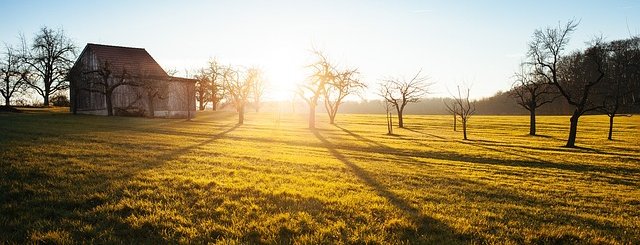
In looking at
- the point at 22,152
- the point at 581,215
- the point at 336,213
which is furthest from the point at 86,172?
the point at 581,215

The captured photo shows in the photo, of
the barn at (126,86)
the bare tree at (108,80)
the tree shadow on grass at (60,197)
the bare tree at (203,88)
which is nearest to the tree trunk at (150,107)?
the barn at (126,86)

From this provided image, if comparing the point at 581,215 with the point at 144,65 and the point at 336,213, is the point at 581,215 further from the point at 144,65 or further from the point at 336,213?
the point at 144,65

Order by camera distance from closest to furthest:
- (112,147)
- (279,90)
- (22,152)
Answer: (22,152), (112,147), (279,90)

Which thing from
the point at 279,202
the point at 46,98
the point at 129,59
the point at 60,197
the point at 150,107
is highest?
the point at 129,59

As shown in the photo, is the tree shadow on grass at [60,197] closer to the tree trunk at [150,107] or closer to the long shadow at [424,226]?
the long shadow at [424,226]

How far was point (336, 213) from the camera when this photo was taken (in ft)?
24.6

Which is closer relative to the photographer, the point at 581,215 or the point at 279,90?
the point at 581,215

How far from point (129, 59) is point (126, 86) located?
5.36 meters

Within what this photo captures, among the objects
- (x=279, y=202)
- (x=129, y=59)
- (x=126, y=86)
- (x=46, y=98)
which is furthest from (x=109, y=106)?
(x=279, y=202)

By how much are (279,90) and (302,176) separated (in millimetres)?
36988

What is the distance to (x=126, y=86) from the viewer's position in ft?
147

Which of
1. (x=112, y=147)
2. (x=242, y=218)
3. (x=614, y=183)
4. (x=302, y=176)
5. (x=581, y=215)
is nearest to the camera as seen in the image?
(x=242, y=218)

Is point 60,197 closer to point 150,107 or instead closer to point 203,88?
point 150,107

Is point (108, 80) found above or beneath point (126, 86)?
above
